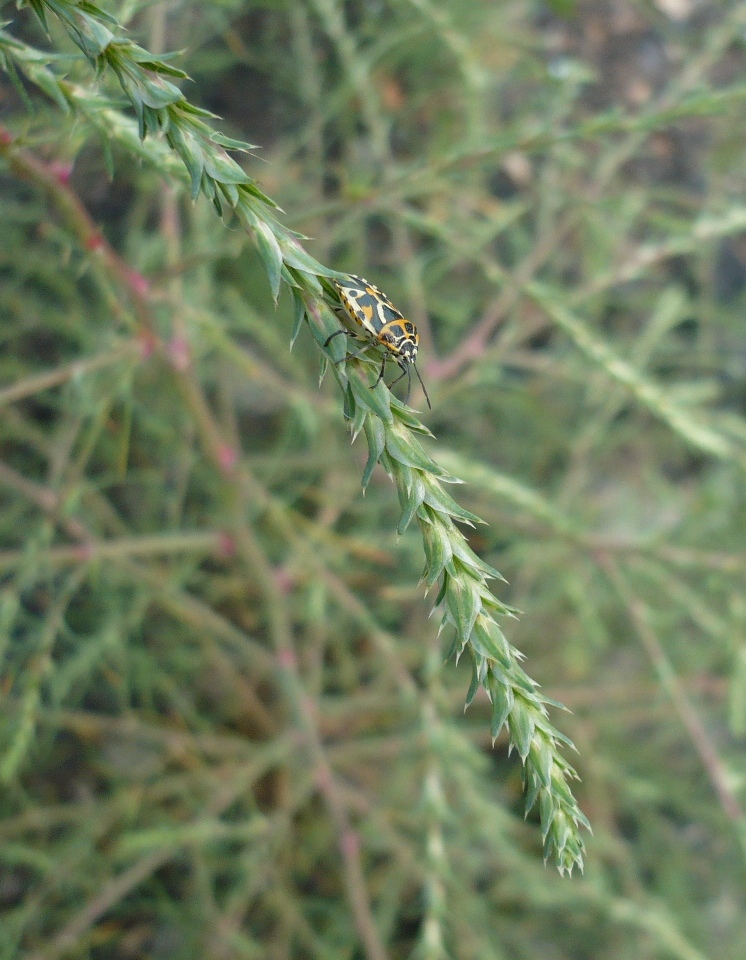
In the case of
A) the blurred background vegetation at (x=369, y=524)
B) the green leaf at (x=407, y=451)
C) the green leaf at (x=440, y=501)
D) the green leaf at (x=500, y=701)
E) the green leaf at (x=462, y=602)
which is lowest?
the blurred background vegetation at (x=369, y=524)

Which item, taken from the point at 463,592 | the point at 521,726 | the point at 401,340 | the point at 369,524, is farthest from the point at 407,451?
the point at 369,524

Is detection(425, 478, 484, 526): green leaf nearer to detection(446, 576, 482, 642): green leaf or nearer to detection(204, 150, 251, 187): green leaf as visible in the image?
detection(446, 576, 482, 642): green leaf

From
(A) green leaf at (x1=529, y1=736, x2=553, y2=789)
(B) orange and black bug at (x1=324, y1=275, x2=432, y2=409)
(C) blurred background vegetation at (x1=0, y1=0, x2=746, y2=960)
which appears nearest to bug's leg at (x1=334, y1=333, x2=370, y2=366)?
(B) orange and black bug at (x1=324, y1=275, x2=432, y2=409)

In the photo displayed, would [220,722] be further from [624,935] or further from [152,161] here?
[152,161]

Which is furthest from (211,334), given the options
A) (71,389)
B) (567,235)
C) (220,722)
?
(567,235)

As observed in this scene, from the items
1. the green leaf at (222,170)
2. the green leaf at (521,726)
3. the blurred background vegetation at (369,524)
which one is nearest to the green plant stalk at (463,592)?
the green leaf at (521,726)

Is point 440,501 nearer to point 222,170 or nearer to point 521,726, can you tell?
point 521,726

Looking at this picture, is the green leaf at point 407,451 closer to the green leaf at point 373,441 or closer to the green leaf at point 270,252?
the green leaf at point 373,441

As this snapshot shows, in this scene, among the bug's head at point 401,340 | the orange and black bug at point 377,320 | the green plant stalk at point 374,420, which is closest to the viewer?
the green plant stalk at point 374,420
